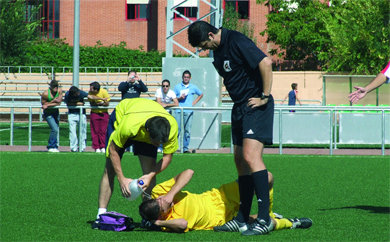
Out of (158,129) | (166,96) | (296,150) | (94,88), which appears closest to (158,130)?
(158,129)

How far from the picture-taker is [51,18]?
52.8 meters

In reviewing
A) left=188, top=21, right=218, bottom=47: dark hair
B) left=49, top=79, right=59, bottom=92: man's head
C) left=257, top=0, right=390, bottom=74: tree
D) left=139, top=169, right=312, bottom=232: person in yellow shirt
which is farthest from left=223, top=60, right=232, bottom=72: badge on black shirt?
left=257, top=0, right=390, bottom=74: tree

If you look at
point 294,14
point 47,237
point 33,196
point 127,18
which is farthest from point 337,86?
point 47,237

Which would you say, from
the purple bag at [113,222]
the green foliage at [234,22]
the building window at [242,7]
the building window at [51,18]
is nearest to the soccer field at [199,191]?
the purple bag at [113,222]

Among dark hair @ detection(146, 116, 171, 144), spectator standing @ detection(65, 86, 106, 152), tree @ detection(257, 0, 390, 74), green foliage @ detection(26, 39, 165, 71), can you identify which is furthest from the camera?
green foliage @ detection(26, 39, 165, 71)

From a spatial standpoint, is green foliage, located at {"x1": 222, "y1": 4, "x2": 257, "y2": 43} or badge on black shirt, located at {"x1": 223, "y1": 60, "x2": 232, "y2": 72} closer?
badge on black shirt, located at {"x1": 223, "y1": 60, "x2": 232, "y2": 72}

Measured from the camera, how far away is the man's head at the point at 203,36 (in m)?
6.89

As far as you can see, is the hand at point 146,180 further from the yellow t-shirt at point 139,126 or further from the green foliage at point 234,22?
the green foliage at point 234,22

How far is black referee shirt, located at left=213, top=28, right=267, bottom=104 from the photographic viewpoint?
274 inches

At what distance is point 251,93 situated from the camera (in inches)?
277

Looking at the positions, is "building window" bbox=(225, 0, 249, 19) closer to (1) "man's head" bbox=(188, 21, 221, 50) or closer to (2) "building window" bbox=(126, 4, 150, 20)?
(2) "building window" bbox=(126, 4, 150, 20)

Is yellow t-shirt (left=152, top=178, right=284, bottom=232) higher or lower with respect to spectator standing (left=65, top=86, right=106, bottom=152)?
lower

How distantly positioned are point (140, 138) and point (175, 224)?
0.89 metres

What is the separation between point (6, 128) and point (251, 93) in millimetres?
14150
